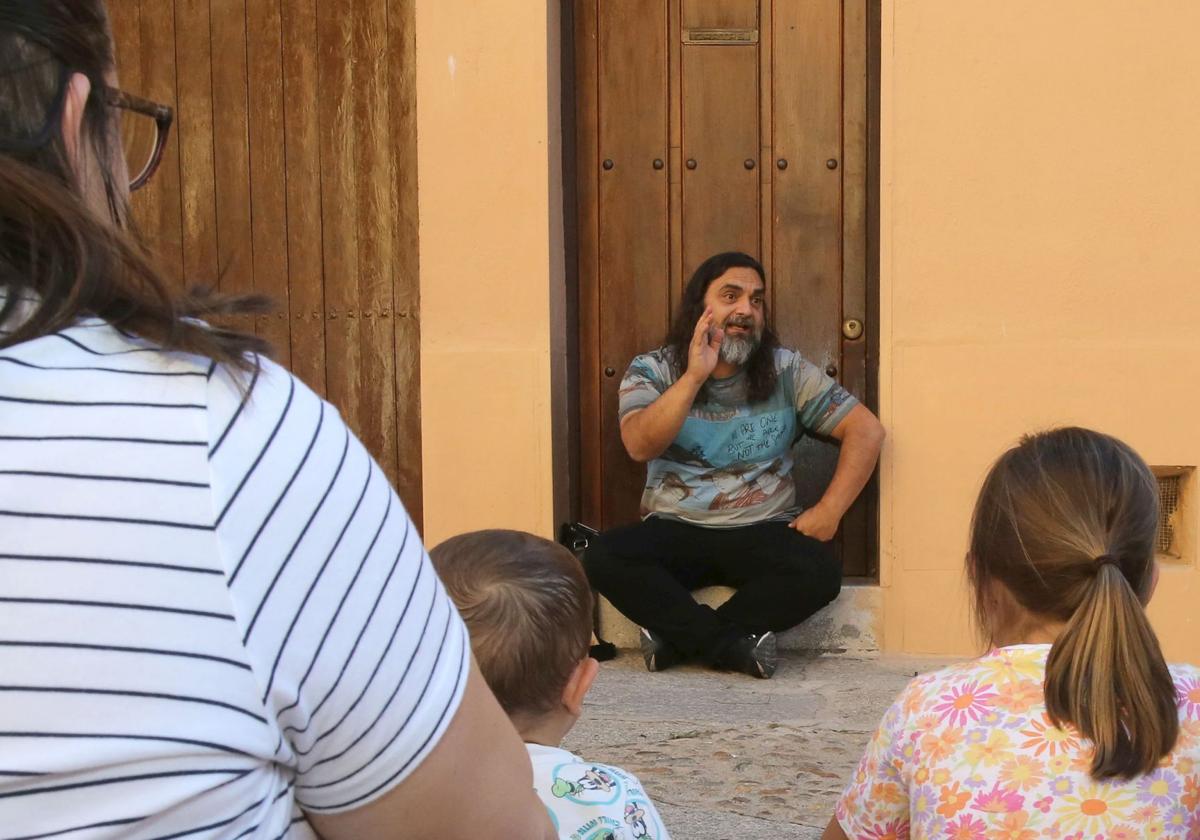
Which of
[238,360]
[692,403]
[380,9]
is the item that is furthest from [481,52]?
[238,360]

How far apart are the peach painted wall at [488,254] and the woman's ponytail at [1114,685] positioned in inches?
109

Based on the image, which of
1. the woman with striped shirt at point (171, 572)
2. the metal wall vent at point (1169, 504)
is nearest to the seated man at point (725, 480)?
the metal wall vent at point (1169, 504)

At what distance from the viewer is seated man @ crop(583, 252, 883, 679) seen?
4031 mm

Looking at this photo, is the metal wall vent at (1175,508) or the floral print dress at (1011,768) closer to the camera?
the floral print dress at (1011,768)

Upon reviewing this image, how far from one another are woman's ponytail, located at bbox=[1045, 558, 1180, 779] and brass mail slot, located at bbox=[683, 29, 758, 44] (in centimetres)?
315

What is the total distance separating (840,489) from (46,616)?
3515 millimetres

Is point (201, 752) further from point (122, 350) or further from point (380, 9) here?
point (380, 9)

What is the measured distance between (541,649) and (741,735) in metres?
1.68

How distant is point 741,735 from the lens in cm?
330

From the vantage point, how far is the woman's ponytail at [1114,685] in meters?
1.52

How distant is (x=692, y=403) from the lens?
14.0 feet

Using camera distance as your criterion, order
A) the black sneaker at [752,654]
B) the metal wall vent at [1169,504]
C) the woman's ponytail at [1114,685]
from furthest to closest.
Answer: the metal wall vent at [1169,504], the black sneaker at [752,654], the woman's ponytail at [1114,685]

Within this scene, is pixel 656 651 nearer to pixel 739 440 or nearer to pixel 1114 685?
pixel 739 440

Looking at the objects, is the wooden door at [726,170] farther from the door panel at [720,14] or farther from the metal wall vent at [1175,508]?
the metal wall vent at [1175,508]
